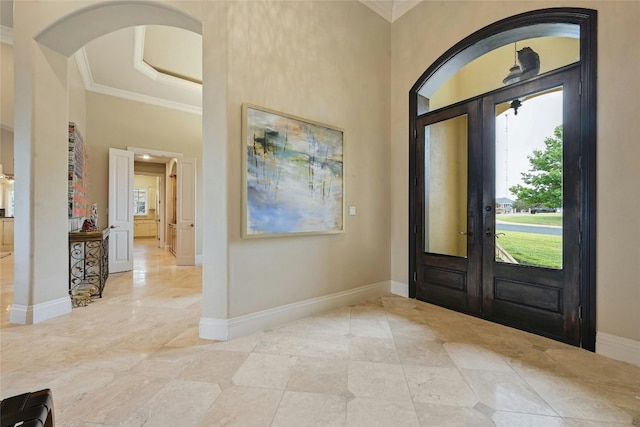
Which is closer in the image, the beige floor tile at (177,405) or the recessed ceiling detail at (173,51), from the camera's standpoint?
the beige floor tile at (177,405)

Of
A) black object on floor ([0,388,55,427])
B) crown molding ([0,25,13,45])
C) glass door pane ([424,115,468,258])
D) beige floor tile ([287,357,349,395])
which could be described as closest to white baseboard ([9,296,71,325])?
black object on floor ([0,388,55,427])

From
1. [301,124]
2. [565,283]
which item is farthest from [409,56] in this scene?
[565,283]

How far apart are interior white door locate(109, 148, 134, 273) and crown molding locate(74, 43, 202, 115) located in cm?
114

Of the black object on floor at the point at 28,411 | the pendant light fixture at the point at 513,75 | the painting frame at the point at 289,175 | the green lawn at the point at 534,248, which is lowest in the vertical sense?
the black object on floor at the point at 28,411

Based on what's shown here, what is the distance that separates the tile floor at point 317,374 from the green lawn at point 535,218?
107 centimetres

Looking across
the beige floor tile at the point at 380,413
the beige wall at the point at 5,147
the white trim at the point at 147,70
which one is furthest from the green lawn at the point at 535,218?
the beige wall at the point at 5,147

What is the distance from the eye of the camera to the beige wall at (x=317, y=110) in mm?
2723

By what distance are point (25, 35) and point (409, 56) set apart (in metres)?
4.35

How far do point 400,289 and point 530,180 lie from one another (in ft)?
6.68

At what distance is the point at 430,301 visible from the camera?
3674 mm

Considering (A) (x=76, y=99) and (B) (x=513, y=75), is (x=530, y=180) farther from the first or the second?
(A) (x=76, y=99)

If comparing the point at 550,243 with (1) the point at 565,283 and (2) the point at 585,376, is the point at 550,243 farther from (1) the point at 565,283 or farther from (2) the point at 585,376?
(2) the point at 585,376

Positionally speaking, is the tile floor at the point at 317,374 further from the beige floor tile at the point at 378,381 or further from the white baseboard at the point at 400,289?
the white baseboard at the point at 400,289

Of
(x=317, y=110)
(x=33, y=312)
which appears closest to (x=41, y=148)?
(x=33, y=312)
